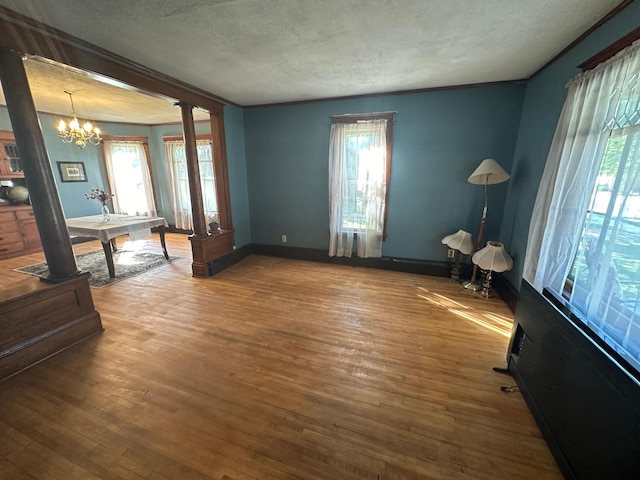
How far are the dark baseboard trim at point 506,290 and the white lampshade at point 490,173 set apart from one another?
1.18m

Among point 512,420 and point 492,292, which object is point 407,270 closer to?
point 492,292

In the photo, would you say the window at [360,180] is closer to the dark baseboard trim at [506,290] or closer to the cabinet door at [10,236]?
the dark baseboard trim at [506,290]

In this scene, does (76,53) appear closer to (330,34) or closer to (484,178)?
(330,34)

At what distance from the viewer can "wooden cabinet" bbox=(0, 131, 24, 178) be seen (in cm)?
436

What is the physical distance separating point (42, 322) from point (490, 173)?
445 centimetres

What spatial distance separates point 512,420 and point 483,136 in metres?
3.03

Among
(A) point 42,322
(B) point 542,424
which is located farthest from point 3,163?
(B) point 542,424

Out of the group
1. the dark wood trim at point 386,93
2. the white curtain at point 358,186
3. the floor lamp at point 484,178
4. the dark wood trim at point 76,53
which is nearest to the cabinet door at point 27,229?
the dark wood trim at point 76,53

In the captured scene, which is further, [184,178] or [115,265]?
[184,178]

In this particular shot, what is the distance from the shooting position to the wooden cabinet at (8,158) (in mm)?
4359

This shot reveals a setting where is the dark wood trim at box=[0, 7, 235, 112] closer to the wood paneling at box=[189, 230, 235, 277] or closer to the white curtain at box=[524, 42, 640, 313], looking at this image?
the wood paneling at box=[189, 230, 235, 277]

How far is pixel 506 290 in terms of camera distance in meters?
2.89

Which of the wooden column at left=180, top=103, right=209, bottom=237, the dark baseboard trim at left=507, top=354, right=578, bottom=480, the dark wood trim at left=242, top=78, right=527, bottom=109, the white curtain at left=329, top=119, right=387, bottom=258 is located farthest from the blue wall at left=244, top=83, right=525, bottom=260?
the dark baseboard trim at left=507, top=354, right=578, bottom=480

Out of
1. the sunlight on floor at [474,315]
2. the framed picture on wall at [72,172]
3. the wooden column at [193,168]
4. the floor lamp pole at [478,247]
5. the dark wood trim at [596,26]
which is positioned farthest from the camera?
the framed picture on wall at [72,172]
